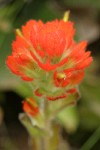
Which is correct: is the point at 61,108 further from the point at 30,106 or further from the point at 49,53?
the point at 49,53

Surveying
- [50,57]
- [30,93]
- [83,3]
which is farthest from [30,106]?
[83,3]

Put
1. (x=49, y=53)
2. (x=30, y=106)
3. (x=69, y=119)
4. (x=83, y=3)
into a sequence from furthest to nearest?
1. (x=83, y=3)
2. (x=69, y=119)
3. (x=30, y=106)
4. (x=49, y=53)

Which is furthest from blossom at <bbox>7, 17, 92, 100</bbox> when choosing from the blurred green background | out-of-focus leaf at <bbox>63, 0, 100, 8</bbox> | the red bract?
out-of-focus leaf at <bbox>63, 0, 100, 8</bbox>

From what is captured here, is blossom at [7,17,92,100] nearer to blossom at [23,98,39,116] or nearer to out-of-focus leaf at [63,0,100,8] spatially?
blossom at [23,98,39,116]

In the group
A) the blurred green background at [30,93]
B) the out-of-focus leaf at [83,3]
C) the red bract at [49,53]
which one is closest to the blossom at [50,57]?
the red bract at [49,53]

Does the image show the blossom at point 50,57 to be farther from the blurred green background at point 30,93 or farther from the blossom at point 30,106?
the blurred green background at point 30,93

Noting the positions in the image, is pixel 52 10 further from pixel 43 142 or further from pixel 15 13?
pixel 43 142
